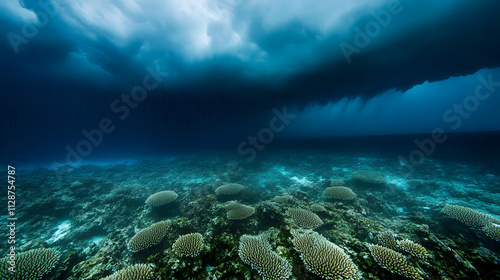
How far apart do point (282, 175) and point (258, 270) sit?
13.5 meters

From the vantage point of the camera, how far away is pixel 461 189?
11211mm

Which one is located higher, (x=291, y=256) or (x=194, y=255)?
(x=291, y=256)

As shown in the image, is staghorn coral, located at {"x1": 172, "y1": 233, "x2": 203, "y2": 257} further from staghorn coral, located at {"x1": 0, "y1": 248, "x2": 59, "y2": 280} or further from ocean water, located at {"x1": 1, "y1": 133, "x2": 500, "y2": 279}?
staghorn coral, located at {"x1": 0, "y1": 248, "x2": 59, "y2": 280}

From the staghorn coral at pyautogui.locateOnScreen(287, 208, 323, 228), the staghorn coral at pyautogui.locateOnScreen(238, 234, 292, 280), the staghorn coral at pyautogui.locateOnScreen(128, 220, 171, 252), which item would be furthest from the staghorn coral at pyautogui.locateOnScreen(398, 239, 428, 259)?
the staghorn coral at pyautogui.locateOnScreen(128, 220, 171, 252)

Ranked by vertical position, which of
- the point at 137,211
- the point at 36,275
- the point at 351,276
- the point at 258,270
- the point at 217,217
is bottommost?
the point at 137,211

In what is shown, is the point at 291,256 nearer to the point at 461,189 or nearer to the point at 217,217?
the point at 217,217

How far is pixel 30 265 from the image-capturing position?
14.0 feet

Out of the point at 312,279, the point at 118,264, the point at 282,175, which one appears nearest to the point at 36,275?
the point at 118,264

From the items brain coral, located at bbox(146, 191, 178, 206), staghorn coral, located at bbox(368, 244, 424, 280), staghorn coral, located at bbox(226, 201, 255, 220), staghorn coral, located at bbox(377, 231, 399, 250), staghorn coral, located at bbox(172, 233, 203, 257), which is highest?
staghorn coral, located at bbox(368, 244, 424, 280)

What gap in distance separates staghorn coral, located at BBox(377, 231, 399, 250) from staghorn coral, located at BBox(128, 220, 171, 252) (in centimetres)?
663

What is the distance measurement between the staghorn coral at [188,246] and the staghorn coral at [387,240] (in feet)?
16.2

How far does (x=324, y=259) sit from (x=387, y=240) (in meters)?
2.35

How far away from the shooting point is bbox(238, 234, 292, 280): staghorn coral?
316 cm

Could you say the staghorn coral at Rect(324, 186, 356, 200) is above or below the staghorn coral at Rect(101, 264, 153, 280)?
above
